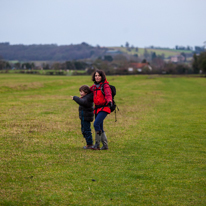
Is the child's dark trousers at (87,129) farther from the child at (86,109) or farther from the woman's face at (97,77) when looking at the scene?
the woman's face at (97,77)

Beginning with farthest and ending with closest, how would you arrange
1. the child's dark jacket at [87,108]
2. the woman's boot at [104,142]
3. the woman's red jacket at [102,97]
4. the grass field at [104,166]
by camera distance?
the woman's boot at [104,142] → the child's dark jacket at [87,108] → the woman's red jacket at [102,97] → the grass field at [104,166]

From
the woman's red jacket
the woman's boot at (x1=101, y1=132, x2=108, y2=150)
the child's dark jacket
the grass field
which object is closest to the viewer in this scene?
the grass field

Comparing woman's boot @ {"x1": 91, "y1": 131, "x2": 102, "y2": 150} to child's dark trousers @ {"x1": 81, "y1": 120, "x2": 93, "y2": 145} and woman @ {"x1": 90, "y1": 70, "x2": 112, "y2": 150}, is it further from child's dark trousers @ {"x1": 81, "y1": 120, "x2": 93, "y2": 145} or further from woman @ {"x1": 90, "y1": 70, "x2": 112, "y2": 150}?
child's dark trousers @ {"x1": 81, "y1": 120, "x2": 93, "y2": 145}

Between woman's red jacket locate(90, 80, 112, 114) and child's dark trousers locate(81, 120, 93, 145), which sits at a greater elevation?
woman's red jacket locate(90, 80, 112, 114)

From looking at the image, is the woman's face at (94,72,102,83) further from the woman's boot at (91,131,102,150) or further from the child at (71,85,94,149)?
the woman's boot at (91,131,102,150)

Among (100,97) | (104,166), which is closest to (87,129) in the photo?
(100,97)

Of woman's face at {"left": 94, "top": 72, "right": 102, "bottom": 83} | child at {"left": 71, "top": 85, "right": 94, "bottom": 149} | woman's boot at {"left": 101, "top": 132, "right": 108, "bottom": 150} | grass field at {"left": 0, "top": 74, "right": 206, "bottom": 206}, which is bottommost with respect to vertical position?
grass field at {"left": 0, "top": 74, "right": 206, "bottom": 206}

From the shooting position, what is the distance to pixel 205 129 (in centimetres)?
1331

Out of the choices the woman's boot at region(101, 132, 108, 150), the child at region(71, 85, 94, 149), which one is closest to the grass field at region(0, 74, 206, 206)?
the woman's boot at region(101, 132, 108, 150)

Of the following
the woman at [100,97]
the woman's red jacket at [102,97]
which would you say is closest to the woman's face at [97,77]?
the woman at [100,97]

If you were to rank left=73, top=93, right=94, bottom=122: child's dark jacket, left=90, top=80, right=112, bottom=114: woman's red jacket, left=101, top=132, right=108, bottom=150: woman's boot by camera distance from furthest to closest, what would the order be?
left=101, top=132, right=108, bottom=150: woman's boot < left=73, top=93, right=94, bottom=122: child's dark jacket < left=90, top=80, right=112, bottom=114: woman's red jacket

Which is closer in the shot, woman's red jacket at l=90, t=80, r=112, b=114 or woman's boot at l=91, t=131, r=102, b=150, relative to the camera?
woman's red jacket at l=90, t=80, r=112, b=114

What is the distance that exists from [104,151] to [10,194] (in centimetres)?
383

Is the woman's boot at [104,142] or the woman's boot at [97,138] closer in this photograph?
the woman's boot at [97,138]
